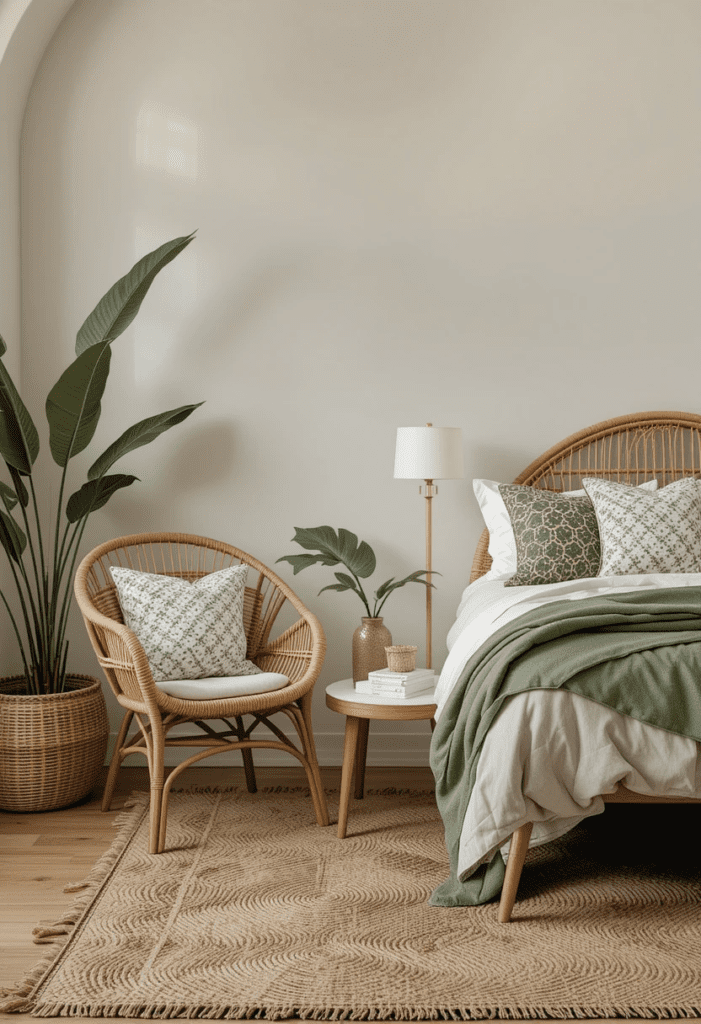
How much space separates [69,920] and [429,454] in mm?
1932

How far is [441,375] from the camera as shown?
3.80 m

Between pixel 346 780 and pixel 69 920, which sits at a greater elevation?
pixel 346 780

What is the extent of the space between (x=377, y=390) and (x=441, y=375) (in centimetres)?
27

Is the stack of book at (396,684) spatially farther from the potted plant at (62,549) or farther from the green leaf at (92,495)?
the green leaf at (92,495)

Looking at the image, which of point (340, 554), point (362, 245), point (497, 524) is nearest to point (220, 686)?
point (340, 554)

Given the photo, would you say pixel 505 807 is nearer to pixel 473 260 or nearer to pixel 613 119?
pixel 473 260

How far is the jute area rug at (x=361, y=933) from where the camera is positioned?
74.4 inches

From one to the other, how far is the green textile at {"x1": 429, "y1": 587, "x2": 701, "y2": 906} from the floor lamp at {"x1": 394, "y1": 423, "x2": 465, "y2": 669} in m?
0.99

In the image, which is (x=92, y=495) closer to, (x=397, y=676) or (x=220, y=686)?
(x=220, y=686)

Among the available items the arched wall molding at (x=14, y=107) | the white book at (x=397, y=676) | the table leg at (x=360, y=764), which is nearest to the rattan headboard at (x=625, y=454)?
the white book at (x=397, y=676)

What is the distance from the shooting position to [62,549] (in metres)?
3.28

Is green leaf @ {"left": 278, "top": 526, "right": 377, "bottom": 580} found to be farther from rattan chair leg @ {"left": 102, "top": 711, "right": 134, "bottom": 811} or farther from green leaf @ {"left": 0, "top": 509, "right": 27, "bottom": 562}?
green leaf @ {"left": 0, "top": 509, "right": 27, "bottom": 562}

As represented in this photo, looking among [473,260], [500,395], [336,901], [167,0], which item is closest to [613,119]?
[473,260]

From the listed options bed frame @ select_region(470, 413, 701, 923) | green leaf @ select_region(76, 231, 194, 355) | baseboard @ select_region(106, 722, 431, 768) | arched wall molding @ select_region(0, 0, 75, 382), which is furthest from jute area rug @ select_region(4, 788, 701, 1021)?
arched wall molding @ select_region(0, 0, 75, 382)
